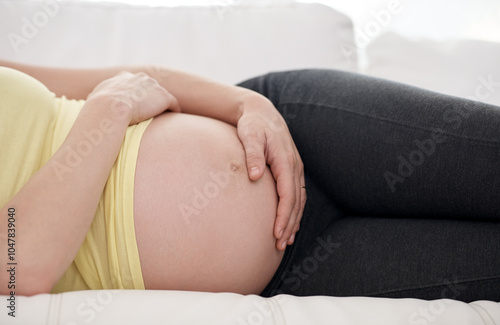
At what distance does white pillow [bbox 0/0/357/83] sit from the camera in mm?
1379

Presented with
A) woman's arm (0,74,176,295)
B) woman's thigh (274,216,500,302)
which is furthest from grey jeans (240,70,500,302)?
woman's arm (0,74,176,295)

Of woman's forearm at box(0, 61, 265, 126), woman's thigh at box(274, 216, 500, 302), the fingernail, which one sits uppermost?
woman's forearm at box(0, 61, 265, 126)

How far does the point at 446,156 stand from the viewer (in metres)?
0.80

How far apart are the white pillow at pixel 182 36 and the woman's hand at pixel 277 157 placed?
1.63 ft

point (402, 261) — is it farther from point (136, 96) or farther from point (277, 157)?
point (136, 96)

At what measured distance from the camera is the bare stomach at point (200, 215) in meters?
0.73

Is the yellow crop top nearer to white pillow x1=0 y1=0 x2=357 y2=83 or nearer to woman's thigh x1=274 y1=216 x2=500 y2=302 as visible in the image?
woman's thigh x1=274 y1=216 x2=500 y2=302

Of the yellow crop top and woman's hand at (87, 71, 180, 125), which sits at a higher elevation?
woman's hand at (87, 71, 180, 125)

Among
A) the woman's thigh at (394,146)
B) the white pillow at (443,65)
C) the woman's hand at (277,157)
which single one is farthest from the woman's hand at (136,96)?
the white pillow at (443,65)

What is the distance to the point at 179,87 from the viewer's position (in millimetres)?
1020

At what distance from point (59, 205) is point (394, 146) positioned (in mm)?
572

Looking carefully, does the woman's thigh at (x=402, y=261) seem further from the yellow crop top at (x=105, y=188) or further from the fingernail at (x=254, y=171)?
the yellow crop top at (x=105, y=188)

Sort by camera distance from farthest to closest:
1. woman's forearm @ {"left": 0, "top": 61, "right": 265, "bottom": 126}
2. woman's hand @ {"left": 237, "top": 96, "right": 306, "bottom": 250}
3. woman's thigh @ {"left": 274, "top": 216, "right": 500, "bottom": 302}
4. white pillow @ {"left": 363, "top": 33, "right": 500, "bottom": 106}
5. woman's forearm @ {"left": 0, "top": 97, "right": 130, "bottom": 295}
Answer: white pillow @ {"left": 363, "top": 33, "right": 500, "bottom": 106}
woman's forearm @ {"left": 0, "top": 61, "right": 265, "bottom": 126}
woman's hand @ {"left": 237, "top": 96, "right": 306, "bottom": 250}
woman's thigh @ {"left": 274, "top": 216, "right": 500, "bottom": 302}
woman's forearm @ {"left": 0, "top": 97, "right": 130, "bottom": 295}

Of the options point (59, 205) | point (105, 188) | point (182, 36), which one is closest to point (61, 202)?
point (59, 205)
